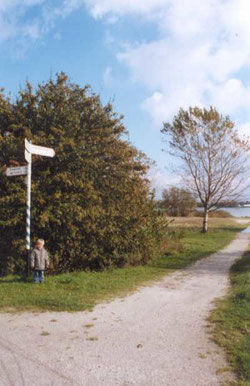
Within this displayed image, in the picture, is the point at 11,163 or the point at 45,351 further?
the point at 11,163

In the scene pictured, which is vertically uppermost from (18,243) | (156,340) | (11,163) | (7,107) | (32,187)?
(7,107)

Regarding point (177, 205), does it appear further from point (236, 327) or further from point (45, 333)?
point (45, 333)

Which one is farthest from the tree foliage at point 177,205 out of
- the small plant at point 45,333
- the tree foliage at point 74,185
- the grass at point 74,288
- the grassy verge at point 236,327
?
the small plant at point 45,333

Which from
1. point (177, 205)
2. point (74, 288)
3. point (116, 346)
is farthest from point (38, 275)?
point (177, 205)

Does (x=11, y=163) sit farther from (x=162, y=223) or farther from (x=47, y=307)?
(x=162, y=223)

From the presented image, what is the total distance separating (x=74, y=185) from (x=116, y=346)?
6.30 metres

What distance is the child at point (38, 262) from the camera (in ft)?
27.3

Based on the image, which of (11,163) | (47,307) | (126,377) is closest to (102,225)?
(11,163)

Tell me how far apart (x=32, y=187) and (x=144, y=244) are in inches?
183

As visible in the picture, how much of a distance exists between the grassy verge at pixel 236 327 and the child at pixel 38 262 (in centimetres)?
427

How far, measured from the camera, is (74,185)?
10297 mm

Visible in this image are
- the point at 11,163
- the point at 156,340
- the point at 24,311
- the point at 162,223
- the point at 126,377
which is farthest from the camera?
the point at 162,223

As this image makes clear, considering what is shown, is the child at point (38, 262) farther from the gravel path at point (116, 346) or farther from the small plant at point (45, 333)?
the small plant at point (45, 333)

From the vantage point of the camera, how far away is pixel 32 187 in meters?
9.62
